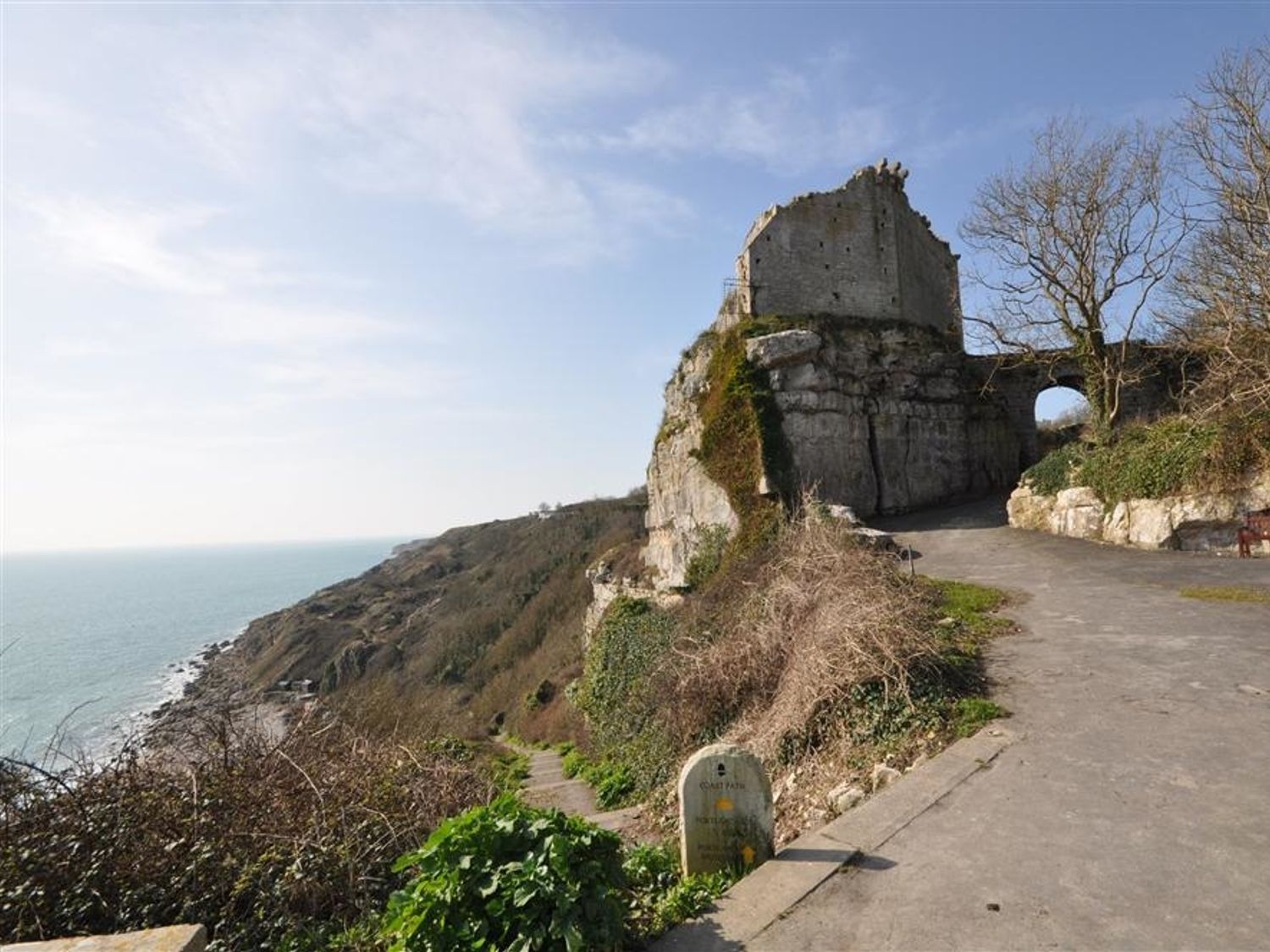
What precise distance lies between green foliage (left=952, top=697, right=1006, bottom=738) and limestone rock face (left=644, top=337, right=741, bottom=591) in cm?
1201

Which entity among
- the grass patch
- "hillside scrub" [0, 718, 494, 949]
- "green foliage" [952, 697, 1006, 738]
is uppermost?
the grass patch

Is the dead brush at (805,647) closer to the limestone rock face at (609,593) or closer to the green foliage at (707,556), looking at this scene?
the green foliage at (707,556)

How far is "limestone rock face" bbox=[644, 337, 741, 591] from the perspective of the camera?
19.1 m

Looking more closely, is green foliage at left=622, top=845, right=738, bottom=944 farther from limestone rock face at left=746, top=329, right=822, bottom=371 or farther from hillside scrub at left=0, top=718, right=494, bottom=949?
limestone rock face at left=746, top=329, right=822, bottom=371

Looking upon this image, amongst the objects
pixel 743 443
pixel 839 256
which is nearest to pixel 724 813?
pixel 743 443

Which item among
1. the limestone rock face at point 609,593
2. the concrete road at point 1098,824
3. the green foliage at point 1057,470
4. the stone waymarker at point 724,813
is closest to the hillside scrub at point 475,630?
the limestone rock face at point 609,593

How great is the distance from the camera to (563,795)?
13242 mm

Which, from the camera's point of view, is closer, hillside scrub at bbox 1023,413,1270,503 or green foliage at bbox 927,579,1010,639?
green foliage at bbox 927,579,1010,639

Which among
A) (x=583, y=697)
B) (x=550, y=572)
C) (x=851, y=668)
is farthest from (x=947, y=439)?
(x=550, y=572)

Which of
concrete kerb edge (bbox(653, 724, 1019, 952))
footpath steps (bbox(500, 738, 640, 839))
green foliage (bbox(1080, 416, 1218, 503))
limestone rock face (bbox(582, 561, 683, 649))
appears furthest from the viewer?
limestone rock face (bbox(582, 561, 683, 649))

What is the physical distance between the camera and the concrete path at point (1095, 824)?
10.1 ft

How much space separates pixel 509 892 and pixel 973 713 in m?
4.58

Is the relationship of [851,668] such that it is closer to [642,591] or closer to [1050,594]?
[1050,594]

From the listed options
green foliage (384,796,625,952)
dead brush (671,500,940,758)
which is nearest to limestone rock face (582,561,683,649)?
dead brush (671,500,940,758)
